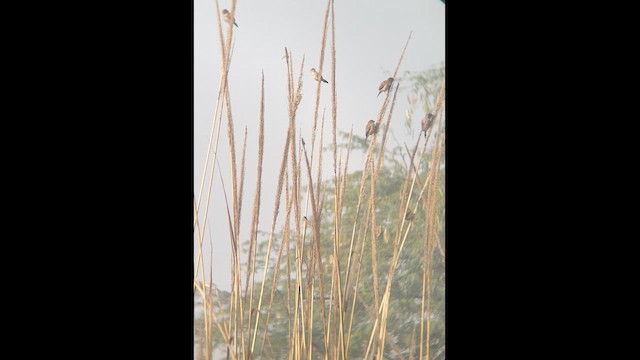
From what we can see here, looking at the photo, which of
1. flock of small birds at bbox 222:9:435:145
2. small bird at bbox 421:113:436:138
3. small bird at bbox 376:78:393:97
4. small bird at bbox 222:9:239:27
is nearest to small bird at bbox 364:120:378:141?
flock of small birds at bbox 222:9:435:145

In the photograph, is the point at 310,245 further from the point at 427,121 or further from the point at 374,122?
the point at 427,121

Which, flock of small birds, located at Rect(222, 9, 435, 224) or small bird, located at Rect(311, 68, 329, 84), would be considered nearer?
flock of small birds, located at Rect(222, 9, 435, 224)

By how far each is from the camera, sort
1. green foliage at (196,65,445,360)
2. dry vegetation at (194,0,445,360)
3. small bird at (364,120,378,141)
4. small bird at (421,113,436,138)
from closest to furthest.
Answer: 1. dry vegetation at (194,0,445,360)
2. green foliage at (196,65,445,360)
3. small bird at (364,120,378,141)
4. small bird at (421,113,436,138)

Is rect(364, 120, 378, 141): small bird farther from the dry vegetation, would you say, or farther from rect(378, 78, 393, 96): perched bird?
rect(378, 78, 393, 96): perched bird

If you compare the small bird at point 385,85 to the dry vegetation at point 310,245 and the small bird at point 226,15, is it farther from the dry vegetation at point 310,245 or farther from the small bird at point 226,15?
the small bird at point 226,15

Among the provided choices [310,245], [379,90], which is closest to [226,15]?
[379,90]

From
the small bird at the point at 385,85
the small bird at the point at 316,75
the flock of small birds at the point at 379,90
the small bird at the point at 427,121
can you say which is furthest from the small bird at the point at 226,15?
the small bird at the point at 427,121

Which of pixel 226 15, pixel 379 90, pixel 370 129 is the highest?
pixel 226 15

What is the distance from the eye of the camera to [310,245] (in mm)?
3445

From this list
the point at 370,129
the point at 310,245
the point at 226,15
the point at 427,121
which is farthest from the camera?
the point at 427,121

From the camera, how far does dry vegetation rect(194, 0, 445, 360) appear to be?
3254 millimetres
